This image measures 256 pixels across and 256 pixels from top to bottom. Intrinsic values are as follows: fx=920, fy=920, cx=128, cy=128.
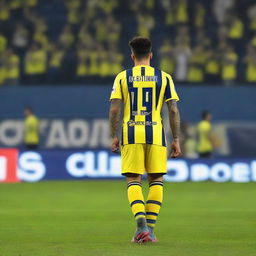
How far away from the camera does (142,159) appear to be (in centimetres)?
895

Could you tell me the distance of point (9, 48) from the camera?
26891 mm

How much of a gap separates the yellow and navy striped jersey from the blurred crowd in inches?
671

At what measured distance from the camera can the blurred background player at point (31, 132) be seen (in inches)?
965

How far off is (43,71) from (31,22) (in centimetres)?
215

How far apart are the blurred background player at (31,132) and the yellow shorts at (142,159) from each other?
1559cm

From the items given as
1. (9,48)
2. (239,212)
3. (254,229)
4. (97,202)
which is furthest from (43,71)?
(254,229)

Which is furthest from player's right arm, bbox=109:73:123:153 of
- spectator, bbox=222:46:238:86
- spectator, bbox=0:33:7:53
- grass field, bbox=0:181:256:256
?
spectator, bbox=0:33:7:53

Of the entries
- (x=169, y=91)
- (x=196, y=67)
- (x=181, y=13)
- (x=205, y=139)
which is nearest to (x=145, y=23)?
(x=181, y=13)

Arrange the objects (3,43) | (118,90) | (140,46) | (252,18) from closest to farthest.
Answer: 1. (140,46)
2. (118,90)
3. (3,43)
4. (252,18)

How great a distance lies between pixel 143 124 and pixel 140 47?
75 centimetres

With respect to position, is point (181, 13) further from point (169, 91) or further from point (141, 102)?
point (141, 102)

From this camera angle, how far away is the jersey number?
8992 millimetres

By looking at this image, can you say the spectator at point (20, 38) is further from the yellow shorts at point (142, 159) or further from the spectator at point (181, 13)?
the yellow shorts at point (142, 159)

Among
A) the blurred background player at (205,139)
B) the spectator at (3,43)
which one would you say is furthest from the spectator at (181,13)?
the spectator at (3,43)
